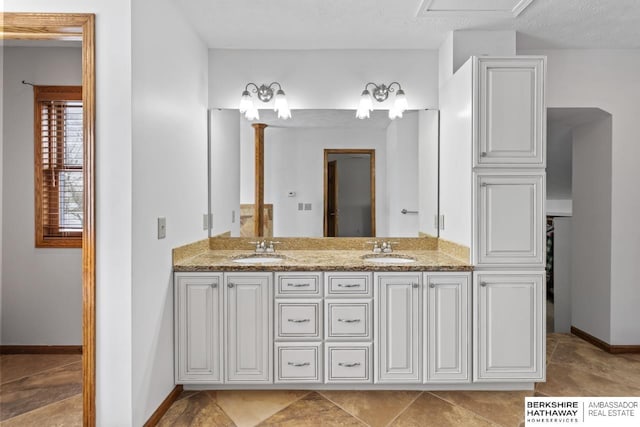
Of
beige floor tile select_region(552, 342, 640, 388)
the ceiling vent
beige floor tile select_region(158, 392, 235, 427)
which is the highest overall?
the ceiling vent

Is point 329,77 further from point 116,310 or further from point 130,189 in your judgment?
point 116,310

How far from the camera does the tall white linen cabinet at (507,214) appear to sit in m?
2.36

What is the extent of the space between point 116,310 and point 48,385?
1246 millimetres

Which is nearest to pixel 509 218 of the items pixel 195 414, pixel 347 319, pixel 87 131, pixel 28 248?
pixel 347 319

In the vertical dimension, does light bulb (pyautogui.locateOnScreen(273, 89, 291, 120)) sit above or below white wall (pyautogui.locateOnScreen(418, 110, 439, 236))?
above

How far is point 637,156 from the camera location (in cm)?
308

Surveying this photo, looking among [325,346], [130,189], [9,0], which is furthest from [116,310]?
[9,0]

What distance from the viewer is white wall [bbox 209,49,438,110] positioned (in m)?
2.98

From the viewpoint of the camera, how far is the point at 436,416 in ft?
7.23

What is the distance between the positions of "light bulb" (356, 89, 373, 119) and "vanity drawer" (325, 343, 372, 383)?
1.67 m

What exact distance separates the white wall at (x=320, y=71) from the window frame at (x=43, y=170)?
1.12 metres

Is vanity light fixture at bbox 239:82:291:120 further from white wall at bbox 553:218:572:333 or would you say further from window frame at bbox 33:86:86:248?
white wall at bbox 553:218:572:333

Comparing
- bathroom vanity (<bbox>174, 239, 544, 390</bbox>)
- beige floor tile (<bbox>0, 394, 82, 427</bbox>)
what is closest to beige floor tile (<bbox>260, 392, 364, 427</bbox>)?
bathroom vanity (<bbox>174, 239, 544, 390</bbox>)

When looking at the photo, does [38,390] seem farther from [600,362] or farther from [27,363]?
[600,362]
